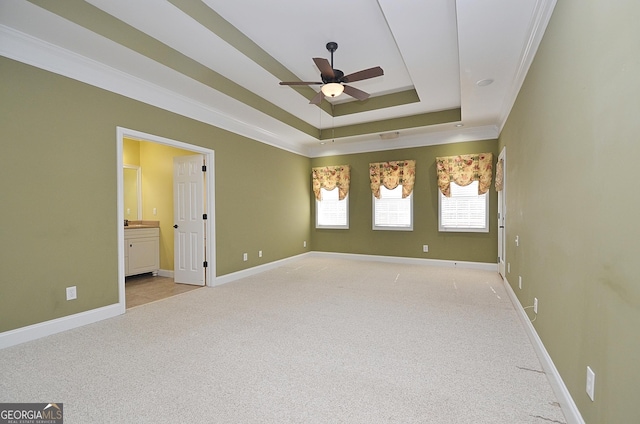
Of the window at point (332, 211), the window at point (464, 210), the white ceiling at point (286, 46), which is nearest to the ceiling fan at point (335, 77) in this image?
the white ceiling at point (286, 46)

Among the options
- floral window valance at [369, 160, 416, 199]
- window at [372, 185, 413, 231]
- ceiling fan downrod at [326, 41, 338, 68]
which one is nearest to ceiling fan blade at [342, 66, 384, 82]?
ceiling fan downrod at [326, 41, 338, 68]

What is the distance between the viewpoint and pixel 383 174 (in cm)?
638

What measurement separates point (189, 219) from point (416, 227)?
4.62 metres

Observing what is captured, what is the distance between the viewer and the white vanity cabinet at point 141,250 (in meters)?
4.88

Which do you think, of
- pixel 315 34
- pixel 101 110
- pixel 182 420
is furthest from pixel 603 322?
pixel 101 110

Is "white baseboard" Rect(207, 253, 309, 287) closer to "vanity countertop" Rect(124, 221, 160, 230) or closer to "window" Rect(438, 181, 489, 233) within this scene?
"vanity countertop" Rect(124, 221, 160, 230)

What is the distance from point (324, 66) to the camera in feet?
9.66

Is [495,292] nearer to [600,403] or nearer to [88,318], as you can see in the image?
[600,403]

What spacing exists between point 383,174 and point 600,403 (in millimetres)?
5411

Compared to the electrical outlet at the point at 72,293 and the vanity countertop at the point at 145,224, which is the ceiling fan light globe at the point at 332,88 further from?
the vanity countertop at the point at 145,224

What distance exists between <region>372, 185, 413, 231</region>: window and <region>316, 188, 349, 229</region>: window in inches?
30.4

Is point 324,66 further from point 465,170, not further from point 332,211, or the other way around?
point 332,211

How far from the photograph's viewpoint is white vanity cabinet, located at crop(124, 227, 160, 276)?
16.0 ft

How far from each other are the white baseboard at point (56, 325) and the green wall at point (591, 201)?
4210 millimetres
